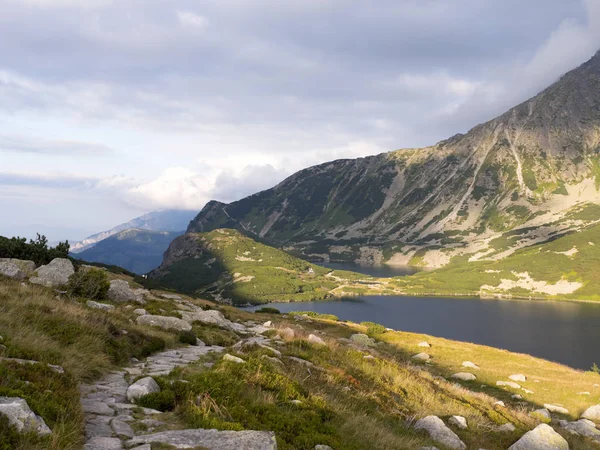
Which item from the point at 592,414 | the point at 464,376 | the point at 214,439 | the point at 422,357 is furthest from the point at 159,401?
the point at 422,357

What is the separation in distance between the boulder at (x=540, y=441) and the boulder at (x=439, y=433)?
377cm

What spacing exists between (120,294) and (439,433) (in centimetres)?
2695

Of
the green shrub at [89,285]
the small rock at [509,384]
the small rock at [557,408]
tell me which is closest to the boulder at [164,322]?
the green shrub at [89,285]

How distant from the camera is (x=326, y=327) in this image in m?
63.8

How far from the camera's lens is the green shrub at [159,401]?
31.2ft

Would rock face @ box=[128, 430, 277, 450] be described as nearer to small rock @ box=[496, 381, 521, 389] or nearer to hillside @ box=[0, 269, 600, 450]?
hillside @ box=[0, 269, 600, 450]

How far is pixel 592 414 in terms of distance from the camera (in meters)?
31.2

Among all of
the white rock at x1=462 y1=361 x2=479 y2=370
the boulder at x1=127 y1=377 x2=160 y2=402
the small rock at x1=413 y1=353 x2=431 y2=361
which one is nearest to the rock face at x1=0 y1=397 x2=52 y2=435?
the boulder at x1=127 y1=377 x2=160 y2=402

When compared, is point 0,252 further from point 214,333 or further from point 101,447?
point 101,447

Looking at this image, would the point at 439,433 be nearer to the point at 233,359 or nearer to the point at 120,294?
the point at 233,359

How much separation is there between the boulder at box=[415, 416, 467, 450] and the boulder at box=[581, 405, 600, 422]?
84.7ft

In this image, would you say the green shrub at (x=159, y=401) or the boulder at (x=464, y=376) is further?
the boulder at (x=464, y=376)

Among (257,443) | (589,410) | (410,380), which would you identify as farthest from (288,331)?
(589,410)

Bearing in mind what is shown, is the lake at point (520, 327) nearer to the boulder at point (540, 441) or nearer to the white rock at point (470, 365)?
the white rock at point (470, 365)
